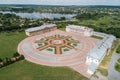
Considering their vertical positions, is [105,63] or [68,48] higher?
[68,48]

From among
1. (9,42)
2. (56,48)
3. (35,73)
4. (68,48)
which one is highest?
(9,42)

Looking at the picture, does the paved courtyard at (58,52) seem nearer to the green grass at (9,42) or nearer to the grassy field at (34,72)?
the grassy field at (34,72)

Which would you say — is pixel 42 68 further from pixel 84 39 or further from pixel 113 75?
pixel 84 39

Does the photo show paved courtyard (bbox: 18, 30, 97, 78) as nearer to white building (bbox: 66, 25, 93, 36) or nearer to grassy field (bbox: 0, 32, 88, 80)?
white building (bbox: 66, 25, 93, 36)

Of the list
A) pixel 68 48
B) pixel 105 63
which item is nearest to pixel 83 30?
pixel 68 48

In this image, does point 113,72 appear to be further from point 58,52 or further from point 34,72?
point 34,72

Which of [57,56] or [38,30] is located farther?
[38,30]

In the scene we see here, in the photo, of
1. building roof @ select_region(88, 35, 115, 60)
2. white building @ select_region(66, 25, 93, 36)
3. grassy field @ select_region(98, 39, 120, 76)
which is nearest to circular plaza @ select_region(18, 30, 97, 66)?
white building @ select_region(66, 25, 93, 36)

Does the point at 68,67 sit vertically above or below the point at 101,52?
below

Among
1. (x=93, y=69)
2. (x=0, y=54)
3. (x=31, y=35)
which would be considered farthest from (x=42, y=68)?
(x=31, y=35)
